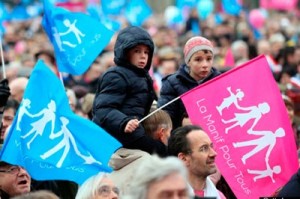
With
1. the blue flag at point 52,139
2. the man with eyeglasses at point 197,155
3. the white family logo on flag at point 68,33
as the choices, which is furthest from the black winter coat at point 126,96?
the white family logo on flag at point 68,33

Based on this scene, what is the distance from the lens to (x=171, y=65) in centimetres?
1862

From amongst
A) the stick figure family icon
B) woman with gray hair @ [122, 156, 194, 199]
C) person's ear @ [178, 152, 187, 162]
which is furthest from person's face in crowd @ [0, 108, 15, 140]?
woman with gray hair @ [122, 156, 194, 199]

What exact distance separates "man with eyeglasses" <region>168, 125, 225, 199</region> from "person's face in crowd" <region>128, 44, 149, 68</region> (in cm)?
94

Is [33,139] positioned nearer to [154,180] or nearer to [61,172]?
[61,172]

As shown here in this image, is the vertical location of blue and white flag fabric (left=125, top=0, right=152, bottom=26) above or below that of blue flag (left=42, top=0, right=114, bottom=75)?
below

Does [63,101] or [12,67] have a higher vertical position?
[63,101]

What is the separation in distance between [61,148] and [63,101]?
397mm

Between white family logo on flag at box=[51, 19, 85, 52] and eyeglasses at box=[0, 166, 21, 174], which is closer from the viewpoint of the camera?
eyeglasses at box=[0, 166, 21, 174]

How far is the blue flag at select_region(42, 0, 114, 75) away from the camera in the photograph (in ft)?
42.2

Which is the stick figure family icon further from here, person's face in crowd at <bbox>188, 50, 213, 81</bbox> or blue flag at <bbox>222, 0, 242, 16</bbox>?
blue flag at <bbox>222, 0, 242, 16</bbox>

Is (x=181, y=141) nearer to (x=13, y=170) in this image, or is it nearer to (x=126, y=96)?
(x=126, y=96)

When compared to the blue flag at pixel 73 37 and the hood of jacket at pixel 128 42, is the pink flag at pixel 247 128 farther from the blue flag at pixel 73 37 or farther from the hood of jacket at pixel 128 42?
the blue flag at pixel 73 37

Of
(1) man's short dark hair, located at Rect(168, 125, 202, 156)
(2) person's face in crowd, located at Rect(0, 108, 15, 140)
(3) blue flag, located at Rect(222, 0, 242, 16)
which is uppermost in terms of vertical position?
(1) man's short dark hair, located at Rect(168, 125, 202, 156)

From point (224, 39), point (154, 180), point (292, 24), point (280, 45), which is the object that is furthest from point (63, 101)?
point (292, 24)
